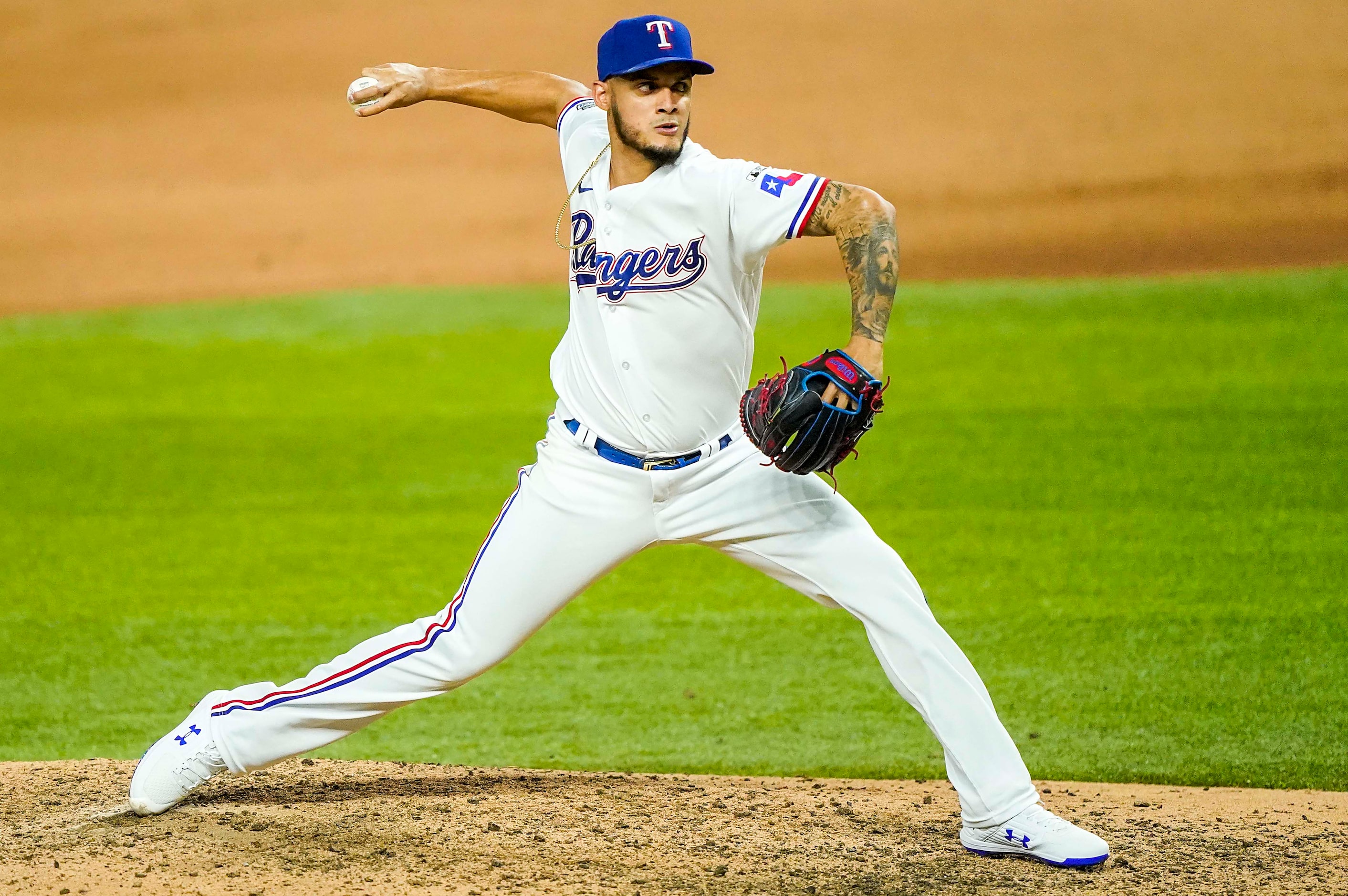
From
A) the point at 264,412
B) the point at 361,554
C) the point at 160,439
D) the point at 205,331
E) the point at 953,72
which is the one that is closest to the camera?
the point at 361,554

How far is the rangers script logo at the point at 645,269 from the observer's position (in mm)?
3461


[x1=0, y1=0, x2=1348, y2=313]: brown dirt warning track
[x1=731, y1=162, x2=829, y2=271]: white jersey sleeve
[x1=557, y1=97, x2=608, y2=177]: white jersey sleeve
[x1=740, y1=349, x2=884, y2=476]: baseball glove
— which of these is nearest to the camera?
[x1=740, y1=349, x2=884, y2=476]: baseball glove

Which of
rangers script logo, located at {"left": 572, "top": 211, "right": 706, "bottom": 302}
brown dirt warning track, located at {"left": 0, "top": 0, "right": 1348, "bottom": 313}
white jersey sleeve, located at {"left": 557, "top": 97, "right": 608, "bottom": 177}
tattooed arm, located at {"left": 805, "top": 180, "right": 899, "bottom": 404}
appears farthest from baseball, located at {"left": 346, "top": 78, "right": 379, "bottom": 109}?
brown dirt warning track, located at {"left": 0, "top": 0, "right": 1348, "bottom": 313}

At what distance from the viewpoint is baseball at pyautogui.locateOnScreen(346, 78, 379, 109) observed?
3.78 meters

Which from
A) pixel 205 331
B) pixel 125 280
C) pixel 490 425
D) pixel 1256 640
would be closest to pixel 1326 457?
pixel 1256 640

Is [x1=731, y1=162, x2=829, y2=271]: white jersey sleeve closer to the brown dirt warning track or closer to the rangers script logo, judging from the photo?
the rangers script logo

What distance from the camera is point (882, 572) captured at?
137 inches

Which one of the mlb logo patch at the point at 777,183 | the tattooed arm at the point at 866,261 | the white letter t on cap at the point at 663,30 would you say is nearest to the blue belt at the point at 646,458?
the tattooed arm at the point at 866,261

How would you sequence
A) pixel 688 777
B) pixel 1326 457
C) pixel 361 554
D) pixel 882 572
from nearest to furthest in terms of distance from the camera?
pixel 882 572
pixel 688 777
pixel 361 554
pixel 1326 457

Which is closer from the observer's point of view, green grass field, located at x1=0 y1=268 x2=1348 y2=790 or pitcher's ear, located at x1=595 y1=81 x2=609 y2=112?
pitcher's ear, located at x1=595 y1=81 x2=609 y2=112

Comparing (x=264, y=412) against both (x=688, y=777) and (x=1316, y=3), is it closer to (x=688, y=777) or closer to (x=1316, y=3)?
(x=688, y=777)

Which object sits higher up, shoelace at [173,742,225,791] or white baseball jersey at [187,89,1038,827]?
white baseball jersey at [187,89,1038,827]

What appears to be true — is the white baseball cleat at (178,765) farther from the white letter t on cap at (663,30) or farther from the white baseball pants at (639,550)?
the white letter t on cap at (663,30)

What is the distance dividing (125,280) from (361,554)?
7782 mm
